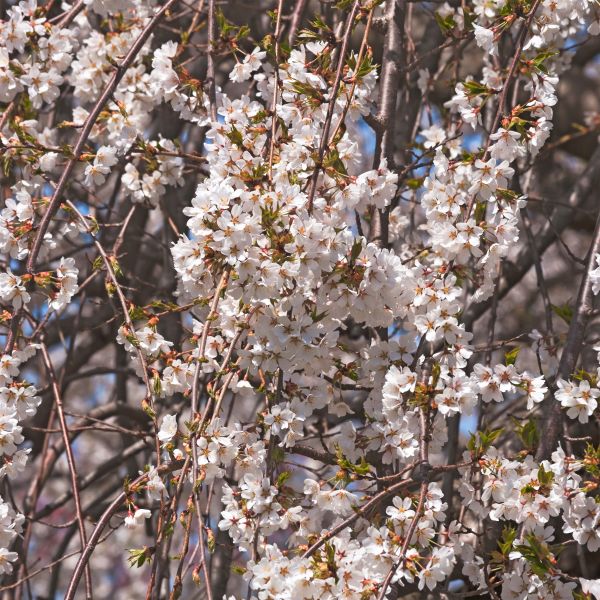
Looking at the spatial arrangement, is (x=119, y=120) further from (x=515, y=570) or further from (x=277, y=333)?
(x=515, y=570)

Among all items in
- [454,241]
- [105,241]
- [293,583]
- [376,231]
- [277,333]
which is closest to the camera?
[293,583]

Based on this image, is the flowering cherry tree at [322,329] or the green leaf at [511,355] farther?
the green leaf at [511,355]

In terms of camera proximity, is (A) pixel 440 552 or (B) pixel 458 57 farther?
(B) pixel 458 57

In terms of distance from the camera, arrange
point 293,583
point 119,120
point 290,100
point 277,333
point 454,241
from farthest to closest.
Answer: point 119,120 → point 290,100 → point 454,241 → point 277,333 → point 293,583

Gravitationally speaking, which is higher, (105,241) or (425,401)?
(105,241)

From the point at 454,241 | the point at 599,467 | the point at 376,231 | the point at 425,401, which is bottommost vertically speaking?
the point at 599,467

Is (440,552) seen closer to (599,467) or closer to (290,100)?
(599,467)

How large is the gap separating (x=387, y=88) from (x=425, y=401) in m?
0.87

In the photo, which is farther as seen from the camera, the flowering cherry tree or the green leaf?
the green leaf

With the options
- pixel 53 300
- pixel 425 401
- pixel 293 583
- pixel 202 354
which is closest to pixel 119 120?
pixel 53 300

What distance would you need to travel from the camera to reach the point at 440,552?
6.53 feet

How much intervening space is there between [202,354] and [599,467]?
2.68 ft

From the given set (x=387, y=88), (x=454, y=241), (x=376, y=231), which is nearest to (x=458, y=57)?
(x=387, y=88)

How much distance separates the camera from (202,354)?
199cm
